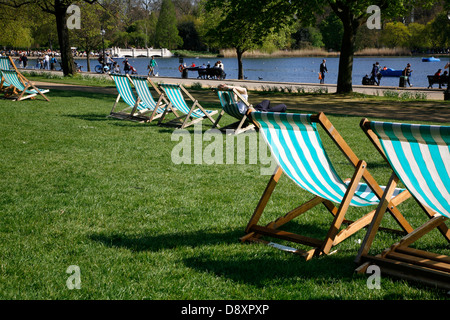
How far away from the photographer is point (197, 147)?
808 cm

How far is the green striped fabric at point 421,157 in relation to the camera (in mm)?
2768

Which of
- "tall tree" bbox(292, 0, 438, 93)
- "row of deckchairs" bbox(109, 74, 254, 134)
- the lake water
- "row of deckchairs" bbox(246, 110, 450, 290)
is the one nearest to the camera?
"row of deckchairs" bbox(246, 110, 450, 290)

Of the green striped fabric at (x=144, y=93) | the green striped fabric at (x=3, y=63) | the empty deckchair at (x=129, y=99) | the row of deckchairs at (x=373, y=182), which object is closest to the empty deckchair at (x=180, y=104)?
the green striped fabric at (x=144, y=93)

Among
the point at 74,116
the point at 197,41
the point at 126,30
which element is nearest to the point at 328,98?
the point at 74,116

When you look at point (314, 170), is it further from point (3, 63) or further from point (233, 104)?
point (3, 63)

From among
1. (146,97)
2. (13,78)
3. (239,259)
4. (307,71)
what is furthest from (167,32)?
(239,259)

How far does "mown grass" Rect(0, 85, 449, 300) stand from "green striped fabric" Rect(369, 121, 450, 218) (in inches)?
25.2

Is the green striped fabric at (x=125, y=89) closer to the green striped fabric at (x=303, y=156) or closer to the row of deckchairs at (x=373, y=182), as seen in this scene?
the row of deckchairs at (x=373, y=182)

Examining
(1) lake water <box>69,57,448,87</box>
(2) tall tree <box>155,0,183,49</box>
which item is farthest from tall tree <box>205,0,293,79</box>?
(2) tall tree <box>155,0,183,49</box>

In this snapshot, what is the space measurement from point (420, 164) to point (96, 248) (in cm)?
247

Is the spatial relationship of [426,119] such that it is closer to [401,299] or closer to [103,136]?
[103,136]

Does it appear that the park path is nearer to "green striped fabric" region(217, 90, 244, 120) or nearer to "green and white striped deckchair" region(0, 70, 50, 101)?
"green and white striped deckchair" region(0, 70, 50, 101)

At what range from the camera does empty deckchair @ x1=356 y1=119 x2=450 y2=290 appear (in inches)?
111

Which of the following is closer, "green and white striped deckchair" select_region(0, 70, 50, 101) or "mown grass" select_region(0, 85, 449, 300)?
"mown grass" select_region(0, 85, 449, 300)
